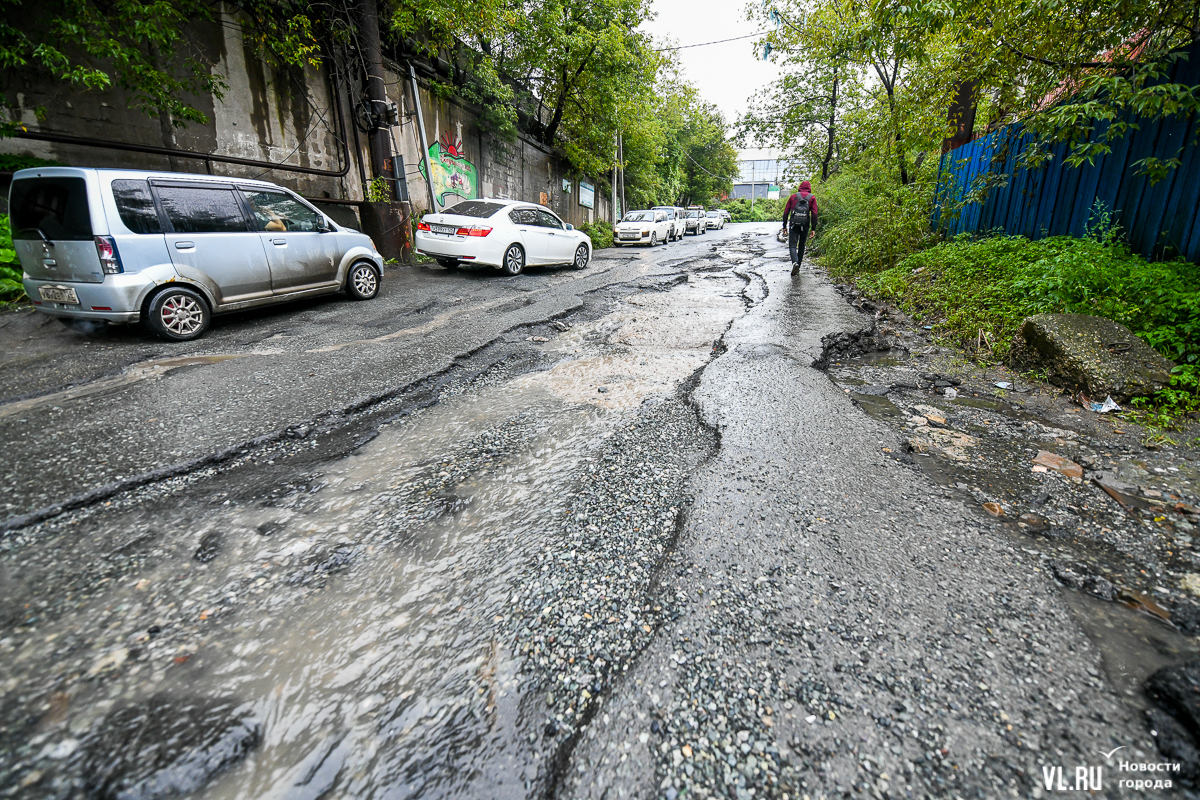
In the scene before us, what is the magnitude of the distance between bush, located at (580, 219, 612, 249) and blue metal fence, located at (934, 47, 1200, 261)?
39.7 feet

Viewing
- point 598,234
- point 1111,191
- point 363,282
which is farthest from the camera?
point 598,234

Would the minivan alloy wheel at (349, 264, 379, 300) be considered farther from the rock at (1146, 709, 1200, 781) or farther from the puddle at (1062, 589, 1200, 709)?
the rock at (1146, 709, 1200, 781)

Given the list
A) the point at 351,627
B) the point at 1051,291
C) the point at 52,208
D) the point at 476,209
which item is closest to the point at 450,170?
the point at 476,209

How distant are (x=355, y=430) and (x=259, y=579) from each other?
1354mm

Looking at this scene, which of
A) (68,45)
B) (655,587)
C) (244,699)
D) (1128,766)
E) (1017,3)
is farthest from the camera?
(68,45)

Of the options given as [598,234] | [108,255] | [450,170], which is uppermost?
[450,170]

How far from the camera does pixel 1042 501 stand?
2480 millimetres

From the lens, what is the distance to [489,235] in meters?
9.23

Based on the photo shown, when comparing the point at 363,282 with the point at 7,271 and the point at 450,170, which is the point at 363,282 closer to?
the point at 7,271

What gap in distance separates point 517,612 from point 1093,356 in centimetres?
448

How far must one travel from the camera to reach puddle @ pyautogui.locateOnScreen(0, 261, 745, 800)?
1.34 m

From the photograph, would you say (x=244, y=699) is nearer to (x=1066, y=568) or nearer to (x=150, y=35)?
(x=1066, y=568)

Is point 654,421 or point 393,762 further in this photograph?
point 654,421

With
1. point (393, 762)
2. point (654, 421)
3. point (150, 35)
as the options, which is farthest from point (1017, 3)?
point (150, 35)
